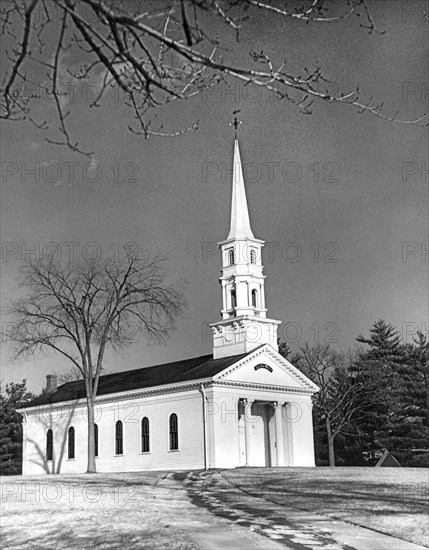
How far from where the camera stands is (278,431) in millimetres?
47219

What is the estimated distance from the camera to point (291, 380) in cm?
4875

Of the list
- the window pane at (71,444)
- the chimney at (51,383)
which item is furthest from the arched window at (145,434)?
the chimney at (51,383)

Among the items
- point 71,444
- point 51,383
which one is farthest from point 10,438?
→ point 71,444

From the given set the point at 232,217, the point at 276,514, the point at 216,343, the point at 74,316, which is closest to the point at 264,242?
the point at 232,217

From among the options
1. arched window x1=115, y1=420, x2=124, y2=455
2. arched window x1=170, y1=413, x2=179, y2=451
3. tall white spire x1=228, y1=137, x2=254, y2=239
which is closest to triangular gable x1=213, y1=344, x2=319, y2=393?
arched window x1=170, y1=413, x2=179, y2=451

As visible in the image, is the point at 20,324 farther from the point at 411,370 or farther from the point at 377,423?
the point at 411,370

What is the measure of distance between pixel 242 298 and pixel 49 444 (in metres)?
17.6

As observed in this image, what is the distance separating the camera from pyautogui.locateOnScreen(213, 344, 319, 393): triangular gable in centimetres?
4481

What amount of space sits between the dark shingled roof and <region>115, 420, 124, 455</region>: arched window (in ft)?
7.18

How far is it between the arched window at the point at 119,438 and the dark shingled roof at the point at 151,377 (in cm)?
219

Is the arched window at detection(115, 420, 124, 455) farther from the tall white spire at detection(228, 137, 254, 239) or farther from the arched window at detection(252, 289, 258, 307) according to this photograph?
the tall white spire at detection(228, 137, 254, 239)

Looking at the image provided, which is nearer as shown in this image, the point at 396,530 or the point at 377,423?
the point at 396,530

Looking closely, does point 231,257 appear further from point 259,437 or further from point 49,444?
point 49,444

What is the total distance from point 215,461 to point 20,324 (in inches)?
518
